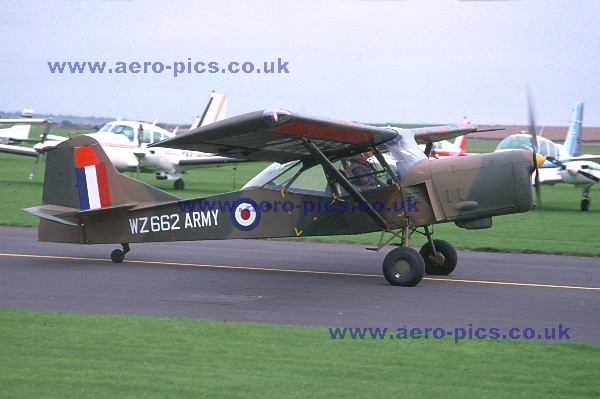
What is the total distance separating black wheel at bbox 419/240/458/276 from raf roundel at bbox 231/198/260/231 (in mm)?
2703

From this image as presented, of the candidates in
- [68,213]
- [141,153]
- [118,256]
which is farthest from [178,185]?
[68,213]

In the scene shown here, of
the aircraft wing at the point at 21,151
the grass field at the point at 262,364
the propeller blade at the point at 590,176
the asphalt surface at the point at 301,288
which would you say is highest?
the aircraft wing at the point at 21,151

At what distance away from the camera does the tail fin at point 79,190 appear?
1385cm

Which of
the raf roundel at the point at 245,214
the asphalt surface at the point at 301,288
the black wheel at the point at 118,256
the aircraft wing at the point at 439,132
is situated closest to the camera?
the asphalt surface at the point at 301,288

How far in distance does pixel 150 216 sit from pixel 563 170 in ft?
56.1

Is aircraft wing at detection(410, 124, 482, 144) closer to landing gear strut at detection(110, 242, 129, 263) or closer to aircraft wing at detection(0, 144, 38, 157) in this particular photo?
landing gear strut at detection(110, 242, 129, 263)

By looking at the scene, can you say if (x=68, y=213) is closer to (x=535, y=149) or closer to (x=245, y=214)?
(x=245, y=214)

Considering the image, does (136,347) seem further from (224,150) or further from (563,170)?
(563,170)

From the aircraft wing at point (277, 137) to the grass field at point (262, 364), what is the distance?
2.41 metres

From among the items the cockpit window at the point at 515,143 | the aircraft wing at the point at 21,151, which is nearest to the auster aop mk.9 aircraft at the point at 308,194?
the cockpit window at the point at 515,143

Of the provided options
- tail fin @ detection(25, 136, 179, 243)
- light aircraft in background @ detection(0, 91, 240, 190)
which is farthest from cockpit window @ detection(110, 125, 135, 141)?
tail fin @ detection(25, 136, 179, 243)

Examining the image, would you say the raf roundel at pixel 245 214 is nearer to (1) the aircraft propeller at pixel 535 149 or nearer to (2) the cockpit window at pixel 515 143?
(1) the aircraft propeller at pixel 535 149

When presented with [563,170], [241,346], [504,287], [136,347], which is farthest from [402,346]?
[563,170]

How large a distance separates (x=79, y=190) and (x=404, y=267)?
5648 millimetres
